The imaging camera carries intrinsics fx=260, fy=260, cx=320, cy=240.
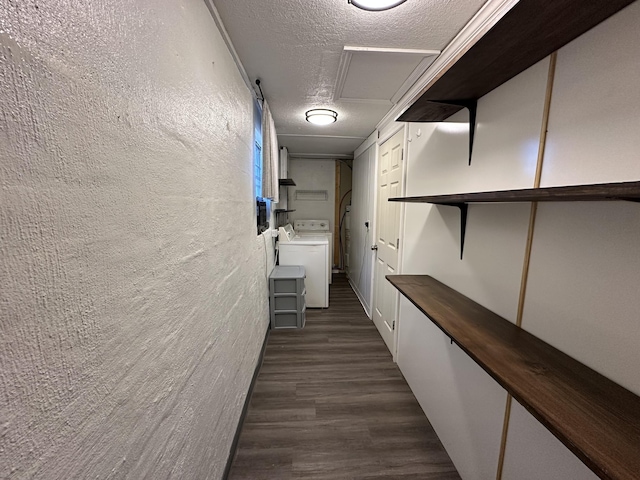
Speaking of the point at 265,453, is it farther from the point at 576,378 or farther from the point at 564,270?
the point at 564,270

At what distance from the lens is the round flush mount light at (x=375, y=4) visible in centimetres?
108

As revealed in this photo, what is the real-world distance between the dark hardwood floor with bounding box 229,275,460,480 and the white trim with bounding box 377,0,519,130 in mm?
1946

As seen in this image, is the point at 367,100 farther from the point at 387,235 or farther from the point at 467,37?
the point at 387,235

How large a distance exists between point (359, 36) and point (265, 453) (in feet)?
7.66

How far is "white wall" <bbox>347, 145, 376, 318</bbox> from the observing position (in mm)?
3258

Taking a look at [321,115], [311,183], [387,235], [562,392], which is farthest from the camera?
[311,183]

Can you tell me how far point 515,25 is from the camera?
2.47ft

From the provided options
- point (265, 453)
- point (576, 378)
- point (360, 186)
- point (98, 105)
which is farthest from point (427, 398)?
point (360, 186)

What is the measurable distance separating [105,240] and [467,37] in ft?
5.50

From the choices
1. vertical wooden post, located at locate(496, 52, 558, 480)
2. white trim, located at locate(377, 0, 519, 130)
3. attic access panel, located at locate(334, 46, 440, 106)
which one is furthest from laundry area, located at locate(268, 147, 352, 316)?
vertical wooden post, located at locate(496, 52, 558, 480)

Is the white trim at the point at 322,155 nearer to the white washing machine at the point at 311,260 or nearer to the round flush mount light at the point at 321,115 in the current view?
the white washing machine at the point at 311,260

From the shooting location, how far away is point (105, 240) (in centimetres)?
55

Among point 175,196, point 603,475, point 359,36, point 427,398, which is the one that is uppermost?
point 359,36

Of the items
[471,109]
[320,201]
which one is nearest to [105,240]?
[471,109]
